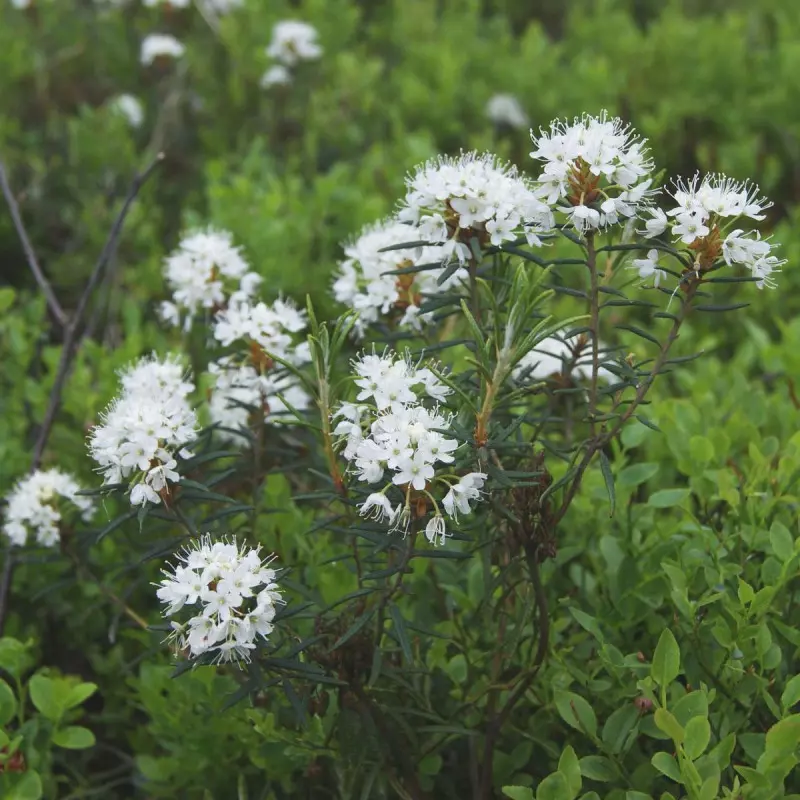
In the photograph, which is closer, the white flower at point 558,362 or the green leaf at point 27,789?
the green leaf at point 27,789

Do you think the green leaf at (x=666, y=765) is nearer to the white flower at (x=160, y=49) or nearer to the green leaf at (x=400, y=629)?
the green leaf at (x=400, y=629)

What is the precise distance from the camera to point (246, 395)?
2.07m

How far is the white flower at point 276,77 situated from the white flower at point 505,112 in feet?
2.74

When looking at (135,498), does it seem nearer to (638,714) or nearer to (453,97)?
(638,714)

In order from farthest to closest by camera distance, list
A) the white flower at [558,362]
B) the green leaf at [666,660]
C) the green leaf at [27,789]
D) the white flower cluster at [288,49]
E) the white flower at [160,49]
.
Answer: the white flower cluster at [288,49]
the white flower at [160,49]
the white flower at [558,362]
the green leaf at [27,789]
the green leaf at [666,660]

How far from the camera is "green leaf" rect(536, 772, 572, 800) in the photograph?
1521 millimetres

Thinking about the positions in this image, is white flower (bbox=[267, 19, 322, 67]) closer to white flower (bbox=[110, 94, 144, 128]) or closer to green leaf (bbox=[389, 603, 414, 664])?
white flower (bbox=[110, 94, 144, 128])

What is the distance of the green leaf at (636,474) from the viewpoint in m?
2.02

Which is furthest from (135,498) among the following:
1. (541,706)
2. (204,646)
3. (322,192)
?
(322,192)

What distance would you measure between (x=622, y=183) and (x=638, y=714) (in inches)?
34.2

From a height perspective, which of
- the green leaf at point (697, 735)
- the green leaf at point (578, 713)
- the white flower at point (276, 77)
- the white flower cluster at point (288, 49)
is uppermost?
the white flower cluster at point (288, 49)

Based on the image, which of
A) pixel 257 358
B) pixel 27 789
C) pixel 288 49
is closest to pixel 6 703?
pixel 27 789

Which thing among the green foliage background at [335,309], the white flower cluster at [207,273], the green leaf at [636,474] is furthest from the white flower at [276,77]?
the green leaf at [636,474]

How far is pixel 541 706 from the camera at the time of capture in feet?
6.25
